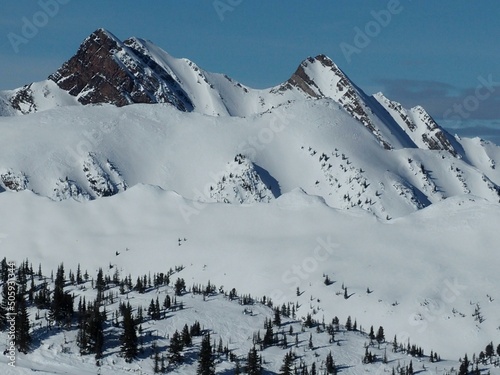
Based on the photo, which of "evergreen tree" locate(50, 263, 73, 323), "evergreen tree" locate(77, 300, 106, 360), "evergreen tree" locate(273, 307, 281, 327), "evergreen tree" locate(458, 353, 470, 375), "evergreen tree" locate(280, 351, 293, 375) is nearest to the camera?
"evergreen tree" locate(77, 300, 106, 360)

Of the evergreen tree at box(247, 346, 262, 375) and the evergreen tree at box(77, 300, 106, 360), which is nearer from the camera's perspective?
the evergreen tree at box(77, 300, 106, 360)

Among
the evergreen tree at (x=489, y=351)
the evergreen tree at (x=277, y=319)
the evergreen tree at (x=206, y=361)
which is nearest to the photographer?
the evergreen tree at (x=206, y=361)

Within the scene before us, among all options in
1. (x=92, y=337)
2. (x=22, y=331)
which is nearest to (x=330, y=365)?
(x=92, y=337)

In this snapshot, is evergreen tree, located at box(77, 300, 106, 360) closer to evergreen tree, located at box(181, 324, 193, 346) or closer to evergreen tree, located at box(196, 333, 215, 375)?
evergreen tree, located at box(181, 324, 193, 346)

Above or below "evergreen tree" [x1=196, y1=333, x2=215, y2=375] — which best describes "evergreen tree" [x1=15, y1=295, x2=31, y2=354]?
above

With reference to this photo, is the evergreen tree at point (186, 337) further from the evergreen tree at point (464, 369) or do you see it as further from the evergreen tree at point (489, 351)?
the evergreen tree at point (489, 351)

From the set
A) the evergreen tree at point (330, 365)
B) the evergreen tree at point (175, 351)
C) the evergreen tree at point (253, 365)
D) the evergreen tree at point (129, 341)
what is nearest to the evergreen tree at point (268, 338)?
the evergreen tree at point (330, 365)

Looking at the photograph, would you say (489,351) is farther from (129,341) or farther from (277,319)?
(129,341)

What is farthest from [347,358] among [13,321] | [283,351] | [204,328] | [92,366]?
[13,321]

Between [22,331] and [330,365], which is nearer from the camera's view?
[22,331]

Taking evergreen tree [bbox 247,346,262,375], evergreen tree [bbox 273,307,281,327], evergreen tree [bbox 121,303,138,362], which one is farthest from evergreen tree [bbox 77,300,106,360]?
evergreen tree [bbox 273,307,281,327]
